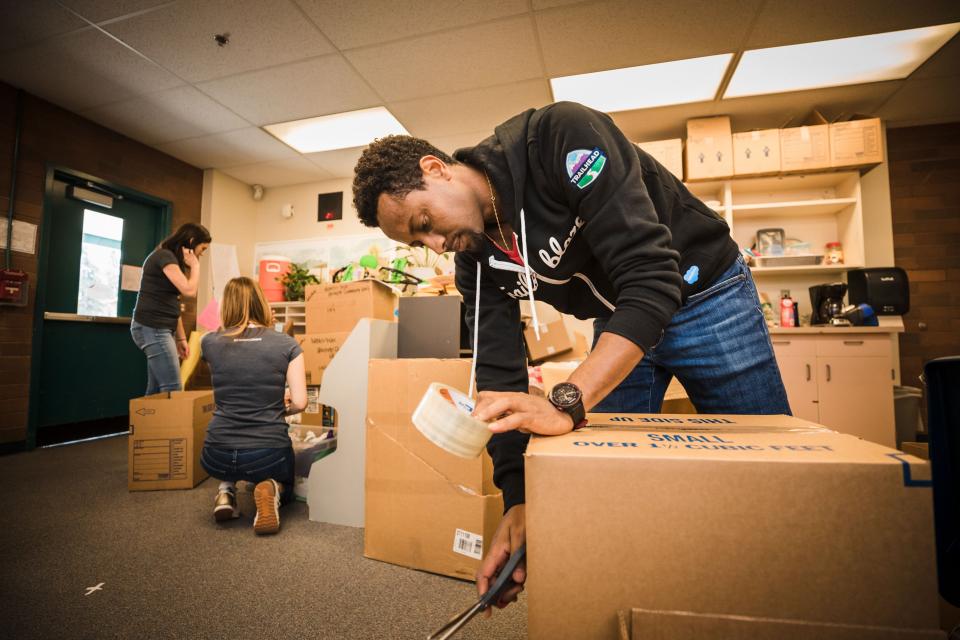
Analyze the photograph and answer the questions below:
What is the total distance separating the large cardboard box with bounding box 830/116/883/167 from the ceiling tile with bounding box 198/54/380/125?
3088 mm

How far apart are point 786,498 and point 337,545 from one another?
153 cm

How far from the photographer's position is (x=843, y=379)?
2.56 meters

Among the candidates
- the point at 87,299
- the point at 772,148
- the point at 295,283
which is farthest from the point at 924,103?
the point at 87,299

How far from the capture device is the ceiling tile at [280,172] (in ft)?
13.0

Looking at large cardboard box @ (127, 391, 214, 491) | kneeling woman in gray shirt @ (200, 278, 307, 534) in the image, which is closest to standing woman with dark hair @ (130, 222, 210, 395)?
large cardboard box @ (127, 391, 214, 491)

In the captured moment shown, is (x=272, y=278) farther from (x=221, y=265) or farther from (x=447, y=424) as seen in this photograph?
(x=447, y=424)

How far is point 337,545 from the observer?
151 cm

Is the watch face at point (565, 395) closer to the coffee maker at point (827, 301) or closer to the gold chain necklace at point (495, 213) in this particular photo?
the gold chain necklace at point (495, 213)

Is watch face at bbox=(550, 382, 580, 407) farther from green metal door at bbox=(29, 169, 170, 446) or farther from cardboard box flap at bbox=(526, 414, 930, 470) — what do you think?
green metal door at bbox=(29, 169, 170, 446)

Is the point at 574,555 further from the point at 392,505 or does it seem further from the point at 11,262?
the point at 11,262

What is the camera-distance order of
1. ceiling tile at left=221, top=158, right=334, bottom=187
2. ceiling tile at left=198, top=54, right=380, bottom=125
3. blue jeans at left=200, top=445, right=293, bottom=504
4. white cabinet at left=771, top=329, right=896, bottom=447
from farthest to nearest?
ceiling tile at left=221, top=158, right=334, bottom=187 → ceiling tile at left=198, top=54, right=380, bottom=125 → white cabinet at left=771, top=329, right=896, bottom=447 → blue jeans at left=200, top=445, right=293, bottom=504

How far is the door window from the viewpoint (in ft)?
10.8

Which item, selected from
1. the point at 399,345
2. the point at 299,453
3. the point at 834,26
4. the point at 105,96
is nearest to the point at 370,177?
the point at 399,345

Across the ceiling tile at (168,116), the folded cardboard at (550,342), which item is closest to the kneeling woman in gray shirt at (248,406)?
the folded cardboard at (550,342)
